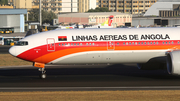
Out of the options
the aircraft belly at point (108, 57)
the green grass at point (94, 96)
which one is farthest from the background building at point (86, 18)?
the green grass at point (94, 96)

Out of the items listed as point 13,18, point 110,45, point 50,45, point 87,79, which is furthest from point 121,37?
point 13,18

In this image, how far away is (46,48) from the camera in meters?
28.9

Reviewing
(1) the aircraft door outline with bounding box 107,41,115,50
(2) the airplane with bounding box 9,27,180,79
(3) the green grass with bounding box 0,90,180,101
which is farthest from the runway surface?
(1) the aircraft door outline with bounding box 107,41,115,50

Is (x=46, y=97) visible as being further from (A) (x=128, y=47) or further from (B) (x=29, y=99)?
(A) (x=128, y=47)

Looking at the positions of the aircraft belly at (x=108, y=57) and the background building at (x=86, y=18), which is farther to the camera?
the background building at (x=86, y=18)

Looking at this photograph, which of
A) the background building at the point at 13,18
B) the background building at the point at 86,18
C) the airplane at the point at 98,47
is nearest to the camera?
the airplane at the point at 98,47

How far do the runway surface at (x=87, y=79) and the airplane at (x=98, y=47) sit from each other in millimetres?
1632

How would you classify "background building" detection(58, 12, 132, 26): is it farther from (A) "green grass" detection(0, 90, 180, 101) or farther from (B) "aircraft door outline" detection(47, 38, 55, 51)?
(A) "green grass" detection(0, 90, 180, 101)

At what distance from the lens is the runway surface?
25.6 meters

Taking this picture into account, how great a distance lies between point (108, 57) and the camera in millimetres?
29250

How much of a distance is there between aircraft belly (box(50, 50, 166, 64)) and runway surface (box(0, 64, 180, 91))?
1.69 metres

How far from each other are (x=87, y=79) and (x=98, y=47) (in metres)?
3.18

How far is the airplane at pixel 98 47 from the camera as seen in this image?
1138 inches

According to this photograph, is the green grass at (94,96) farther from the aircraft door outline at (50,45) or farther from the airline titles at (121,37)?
the airline titles at (121,37)
